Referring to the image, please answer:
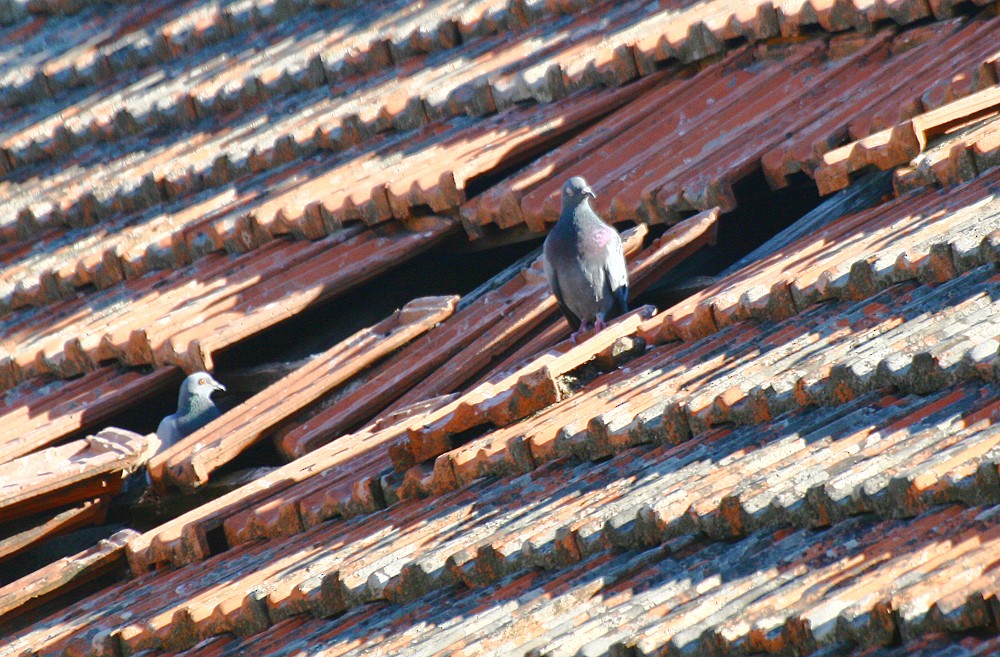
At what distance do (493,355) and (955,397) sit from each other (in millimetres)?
2324

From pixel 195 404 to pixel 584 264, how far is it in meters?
Result: 1.70

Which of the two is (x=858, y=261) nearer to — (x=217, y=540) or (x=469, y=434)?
(x=469, y=434)

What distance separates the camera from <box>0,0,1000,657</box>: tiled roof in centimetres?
316

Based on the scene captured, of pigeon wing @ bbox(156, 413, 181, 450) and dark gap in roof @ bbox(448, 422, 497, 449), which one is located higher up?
pigeon wing @ bbox(156, 413, 181, 450)

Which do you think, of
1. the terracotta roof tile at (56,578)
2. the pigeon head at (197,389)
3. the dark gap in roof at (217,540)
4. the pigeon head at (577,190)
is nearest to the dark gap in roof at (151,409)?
the pigeon head at (197,389)

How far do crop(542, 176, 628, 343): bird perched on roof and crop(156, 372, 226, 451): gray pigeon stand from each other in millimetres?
1393

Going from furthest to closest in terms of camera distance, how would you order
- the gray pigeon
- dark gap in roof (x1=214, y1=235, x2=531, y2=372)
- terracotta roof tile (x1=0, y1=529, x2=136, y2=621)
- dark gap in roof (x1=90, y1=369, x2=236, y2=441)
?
dark gap in roof (x1=214, y1=235, x2=531, y2=372) → dark gap in roof (x1=90, y1=369, x2=236, y2=441) → the gray pigeon → terracotta roof tile (x1=0, y1=529, x2=136, y2=621)

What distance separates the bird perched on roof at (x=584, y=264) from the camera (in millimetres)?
5227

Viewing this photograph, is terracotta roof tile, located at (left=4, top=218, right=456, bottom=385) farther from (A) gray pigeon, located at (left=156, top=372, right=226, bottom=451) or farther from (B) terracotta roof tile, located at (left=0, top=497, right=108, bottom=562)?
(B) terracotta roof tile, located at (left=0, top=497, right=108, bottom=562)

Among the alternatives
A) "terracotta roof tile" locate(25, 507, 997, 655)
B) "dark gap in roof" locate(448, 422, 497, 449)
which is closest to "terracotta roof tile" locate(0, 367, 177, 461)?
"dark gap in roof" locate(448, 422, 497, 449)

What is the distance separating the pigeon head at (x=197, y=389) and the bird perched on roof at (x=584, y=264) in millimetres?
1393

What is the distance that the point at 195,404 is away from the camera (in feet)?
19.7

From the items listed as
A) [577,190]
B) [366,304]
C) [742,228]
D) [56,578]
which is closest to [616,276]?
[577,190]

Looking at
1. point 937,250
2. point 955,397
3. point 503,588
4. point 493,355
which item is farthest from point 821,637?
point 493,355
